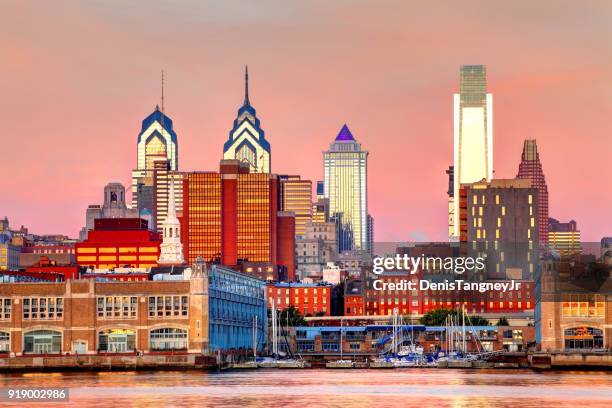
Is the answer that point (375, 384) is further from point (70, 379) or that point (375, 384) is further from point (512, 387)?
point (70, 379)

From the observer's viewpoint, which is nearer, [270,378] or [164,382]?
[164,382]

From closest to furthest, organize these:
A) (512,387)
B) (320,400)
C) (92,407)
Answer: (92,407) → (320,400) → (512,387)

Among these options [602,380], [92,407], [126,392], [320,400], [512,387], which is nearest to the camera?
[92,407]

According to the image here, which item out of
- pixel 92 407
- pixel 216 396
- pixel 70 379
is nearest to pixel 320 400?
pixel 216 396

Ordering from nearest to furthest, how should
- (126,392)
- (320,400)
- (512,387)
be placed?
(320,400)
(126,392)
(512,387)

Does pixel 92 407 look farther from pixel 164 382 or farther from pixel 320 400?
pixel 164 382

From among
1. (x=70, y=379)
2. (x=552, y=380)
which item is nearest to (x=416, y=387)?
(x=552, y=380)
